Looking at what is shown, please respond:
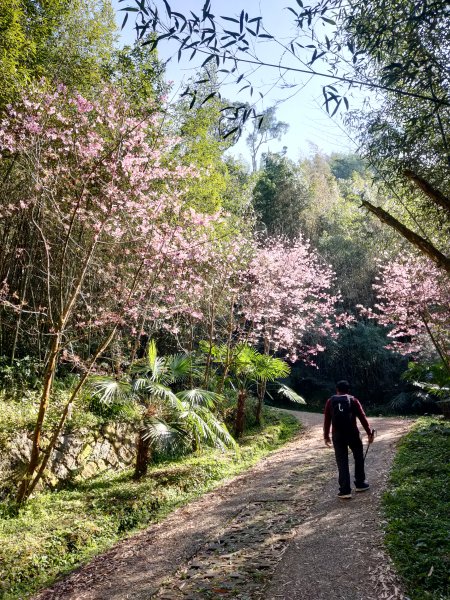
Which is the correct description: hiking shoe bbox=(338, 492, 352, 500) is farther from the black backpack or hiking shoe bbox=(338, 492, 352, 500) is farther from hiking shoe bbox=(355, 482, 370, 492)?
the black backpack

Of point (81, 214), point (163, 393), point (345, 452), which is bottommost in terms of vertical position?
point (345, 452)

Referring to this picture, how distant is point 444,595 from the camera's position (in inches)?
114

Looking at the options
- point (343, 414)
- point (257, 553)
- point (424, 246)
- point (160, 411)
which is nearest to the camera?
A: point (424, 246)

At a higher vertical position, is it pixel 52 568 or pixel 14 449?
pixel 14 449

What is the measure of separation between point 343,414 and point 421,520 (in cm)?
143

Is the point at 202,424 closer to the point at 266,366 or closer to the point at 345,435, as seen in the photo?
the point at 345,435

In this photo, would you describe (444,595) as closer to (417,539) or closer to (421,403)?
(417,539)

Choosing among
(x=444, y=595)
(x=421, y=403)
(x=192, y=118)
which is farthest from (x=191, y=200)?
(x=421, y=403)

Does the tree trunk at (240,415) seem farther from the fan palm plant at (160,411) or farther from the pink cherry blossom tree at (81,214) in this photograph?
the fan palm plant at (160,411)

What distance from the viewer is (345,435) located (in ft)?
17.4

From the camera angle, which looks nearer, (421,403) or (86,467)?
(86,467)

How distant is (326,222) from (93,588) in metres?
20.6

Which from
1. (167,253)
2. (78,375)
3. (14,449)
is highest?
(167,253)

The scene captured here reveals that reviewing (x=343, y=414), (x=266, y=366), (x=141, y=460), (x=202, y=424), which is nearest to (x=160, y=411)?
(x=202, y=424)
